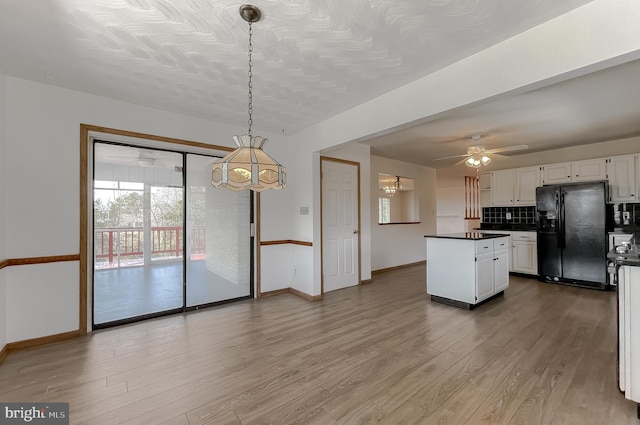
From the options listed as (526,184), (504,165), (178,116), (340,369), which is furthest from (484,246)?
(178,116)

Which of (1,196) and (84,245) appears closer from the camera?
(1,196)

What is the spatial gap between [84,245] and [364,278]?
4.06 meters

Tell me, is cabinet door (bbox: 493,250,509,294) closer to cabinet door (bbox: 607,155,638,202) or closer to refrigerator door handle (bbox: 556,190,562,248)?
refrigerator door handle (bbox: 556,190,562,248)

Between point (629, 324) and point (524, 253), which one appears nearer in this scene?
point (629, 324)

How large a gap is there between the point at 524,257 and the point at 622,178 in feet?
6.30

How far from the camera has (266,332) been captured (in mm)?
2939

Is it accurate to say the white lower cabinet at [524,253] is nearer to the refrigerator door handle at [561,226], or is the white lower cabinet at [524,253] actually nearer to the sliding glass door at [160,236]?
the refrigerator door handle at [561,226]

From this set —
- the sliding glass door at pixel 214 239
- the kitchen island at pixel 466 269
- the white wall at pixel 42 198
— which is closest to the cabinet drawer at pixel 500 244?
the kitchen island at pixel 466 269

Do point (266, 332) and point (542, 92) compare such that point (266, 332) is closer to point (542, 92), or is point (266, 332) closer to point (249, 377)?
point (249, 377)

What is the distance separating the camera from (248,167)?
1776 mm

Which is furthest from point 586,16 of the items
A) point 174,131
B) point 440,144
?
point 174,131

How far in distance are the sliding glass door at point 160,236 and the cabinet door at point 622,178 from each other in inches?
237

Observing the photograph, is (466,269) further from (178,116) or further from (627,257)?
(178,116)

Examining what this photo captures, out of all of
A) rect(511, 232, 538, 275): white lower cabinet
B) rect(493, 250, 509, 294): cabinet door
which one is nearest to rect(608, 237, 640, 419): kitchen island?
rect(493, 250, 509, 294): cabinet door
